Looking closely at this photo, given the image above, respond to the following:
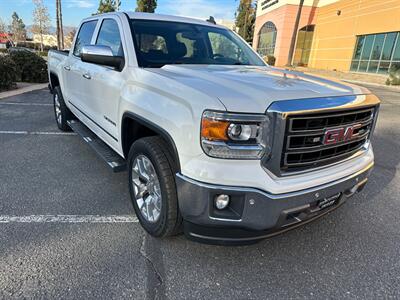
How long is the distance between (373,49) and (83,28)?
2582cm

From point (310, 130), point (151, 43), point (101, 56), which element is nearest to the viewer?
point (310, 130)

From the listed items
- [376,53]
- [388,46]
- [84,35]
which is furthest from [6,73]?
[376,53]

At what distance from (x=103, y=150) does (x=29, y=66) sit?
11.3m

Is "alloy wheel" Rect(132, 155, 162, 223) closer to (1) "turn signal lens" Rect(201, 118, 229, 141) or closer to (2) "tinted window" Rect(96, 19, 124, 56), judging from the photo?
(1) "turn signal lens" Rect(201, 118, 229, 141)

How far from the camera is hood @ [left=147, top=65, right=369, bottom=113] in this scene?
196 cm

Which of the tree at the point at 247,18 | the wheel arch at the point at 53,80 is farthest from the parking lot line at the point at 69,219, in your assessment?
the tree at the point at 247,18

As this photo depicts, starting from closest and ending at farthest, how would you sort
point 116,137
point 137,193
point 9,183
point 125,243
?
point 125,243
point 137,193
point 116,137
point 9,183

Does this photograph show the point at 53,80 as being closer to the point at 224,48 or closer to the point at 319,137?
the point at 224,48

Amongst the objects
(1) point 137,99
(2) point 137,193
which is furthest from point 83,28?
(2) point 137,193

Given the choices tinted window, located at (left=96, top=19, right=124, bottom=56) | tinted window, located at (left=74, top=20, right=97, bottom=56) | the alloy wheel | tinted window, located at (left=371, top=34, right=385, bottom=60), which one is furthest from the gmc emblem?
tinted window, located at (left=371, top=34, right=385, bottom=60)

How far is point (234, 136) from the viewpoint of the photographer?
1982mm

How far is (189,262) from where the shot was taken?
2451 mm

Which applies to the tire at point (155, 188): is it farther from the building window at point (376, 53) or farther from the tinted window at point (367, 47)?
the tinted window at point (367, 47)

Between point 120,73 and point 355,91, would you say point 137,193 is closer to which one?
point 120,73
